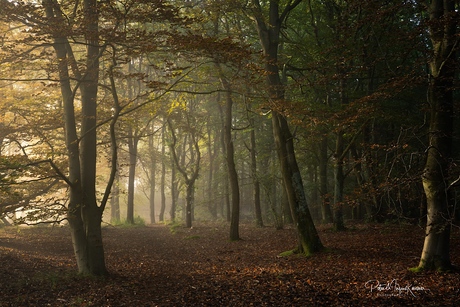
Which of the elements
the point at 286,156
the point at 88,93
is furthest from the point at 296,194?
the point at 88,93

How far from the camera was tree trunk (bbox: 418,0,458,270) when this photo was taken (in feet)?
24.9

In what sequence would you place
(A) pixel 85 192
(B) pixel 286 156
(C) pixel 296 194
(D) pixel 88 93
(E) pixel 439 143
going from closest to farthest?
(E) pixel 439 143
(A) pixel 85 192
(D) pixel 88 93
(C) pixel 296 194
(B) pixel 286 156

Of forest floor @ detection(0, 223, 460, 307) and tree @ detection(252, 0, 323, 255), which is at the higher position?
tree @ detection(252, 0, 323, 255)

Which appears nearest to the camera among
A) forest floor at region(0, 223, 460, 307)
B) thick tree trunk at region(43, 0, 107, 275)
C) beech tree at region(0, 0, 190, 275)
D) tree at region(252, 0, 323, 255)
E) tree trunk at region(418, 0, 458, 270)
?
forest floor at region(0, 223, 460, 307)

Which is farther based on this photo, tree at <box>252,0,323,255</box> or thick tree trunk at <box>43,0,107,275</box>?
tree at <box>252,0,323,255</box>

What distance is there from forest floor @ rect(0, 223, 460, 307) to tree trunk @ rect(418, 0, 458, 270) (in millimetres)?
556

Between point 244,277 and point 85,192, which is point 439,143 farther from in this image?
point 85,192

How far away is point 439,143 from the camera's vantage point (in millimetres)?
7855

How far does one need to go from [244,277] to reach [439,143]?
215 inches

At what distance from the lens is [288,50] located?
607 inches

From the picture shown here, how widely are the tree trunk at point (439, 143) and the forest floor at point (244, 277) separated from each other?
0.56 metres

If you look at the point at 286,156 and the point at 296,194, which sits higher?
the point at 286,156

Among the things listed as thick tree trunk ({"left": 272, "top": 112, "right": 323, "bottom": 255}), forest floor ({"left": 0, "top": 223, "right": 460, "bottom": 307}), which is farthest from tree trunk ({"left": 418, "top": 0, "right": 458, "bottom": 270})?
thick tree trunk ({"left": 272, "top": 112, "right": 323, "bottom": 255})

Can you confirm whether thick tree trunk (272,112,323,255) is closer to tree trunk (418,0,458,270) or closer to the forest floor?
the forest floor
